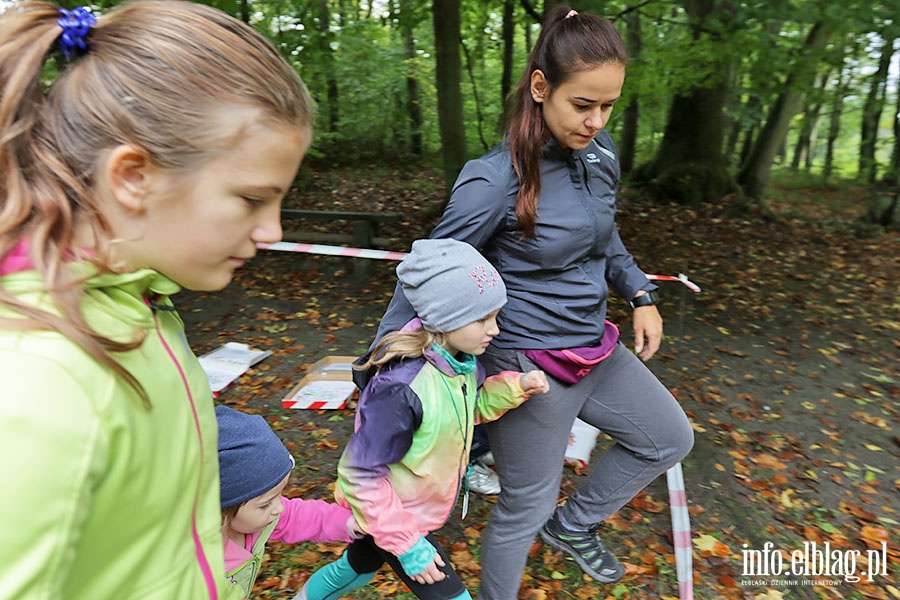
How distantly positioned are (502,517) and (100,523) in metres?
1.70

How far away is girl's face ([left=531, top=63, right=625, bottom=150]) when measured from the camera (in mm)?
2012

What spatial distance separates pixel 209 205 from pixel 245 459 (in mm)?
1011

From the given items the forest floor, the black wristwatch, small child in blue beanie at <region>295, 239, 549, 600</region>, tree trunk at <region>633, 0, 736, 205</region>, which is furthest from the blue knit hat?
tree trunk at <region>633, 0, 736, 205</region>

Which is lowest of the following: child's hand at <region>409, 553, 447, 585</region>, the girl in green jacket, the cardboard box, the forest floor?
the forest floor

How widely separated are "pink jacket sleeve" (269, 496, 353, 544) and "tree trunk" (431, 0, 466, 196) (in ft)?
20.4

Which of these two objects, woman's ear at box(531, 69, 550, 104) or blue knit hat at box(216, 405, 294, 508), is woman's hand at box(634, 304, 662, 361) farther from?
blue knit hat at box(216, 405, 294, 508)

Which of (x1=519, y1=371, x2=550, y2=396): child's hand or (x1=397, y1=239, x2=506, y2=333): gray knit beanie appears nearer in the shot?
(x1=397, y1=239, x2=506, y2=333): gray knit beanie

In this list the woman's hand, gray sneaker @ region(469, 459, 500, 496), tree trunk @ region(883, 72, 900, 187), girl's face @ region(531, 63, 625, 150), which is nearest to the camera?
girl's face @ region(531, 63, 625, 150)

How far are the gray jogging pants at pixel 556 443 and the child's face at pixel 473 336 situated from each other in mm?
227

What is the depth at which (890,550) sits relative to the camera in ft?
9.88

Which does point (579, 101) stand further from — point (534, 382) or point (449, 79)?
point (449, 79)

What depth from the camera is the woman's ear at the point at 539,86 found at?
2.08 metres

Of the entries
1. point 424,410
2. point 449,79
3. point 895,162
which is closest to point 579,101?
point 424,410

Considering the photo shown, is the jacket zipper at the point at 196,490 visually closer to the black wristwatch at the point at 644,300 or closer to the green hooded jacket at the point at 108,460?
the green hooded jacket at the point at 108,460
